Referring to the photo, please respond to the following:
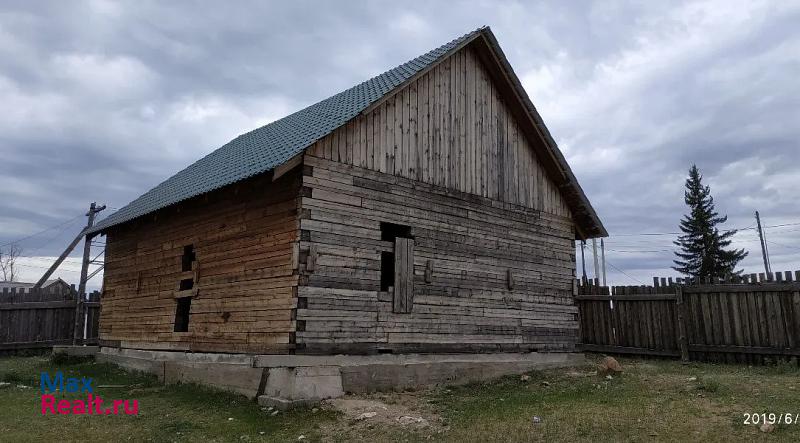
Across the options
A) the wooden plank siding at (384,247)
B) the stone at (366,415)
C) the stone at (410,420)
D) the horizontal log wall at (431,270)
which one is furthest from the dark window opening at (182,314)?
the stone at (410,420)

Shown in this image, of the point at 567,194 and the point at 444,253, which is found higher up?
the point at 567,194

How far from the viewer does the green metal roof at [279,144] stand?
12.4m

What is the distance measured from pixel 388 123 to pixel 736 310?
1009 cm

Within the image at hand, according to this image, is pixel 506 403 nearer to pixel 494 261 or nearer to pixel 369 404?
pixel 369 404

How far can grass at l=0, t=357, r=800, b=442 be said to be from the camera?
891 cm

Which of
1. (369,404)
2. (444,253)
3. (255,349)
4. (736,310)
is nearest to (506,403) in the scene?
(369,404)

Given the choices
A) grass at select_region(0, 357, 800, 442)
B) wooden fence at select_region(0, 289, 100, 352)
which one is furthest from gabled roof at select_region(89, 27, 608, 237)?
grass at select_region(0, 357, 800, 442)

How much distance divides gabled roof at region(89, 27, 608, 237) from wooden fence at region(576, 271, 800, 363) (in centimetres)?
234

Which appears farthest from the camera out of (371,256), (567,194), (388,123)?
(567,194)

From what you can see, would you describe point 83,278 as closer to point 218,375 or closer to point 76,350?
point 76,350

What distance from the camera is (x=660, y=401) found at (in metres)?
10.7

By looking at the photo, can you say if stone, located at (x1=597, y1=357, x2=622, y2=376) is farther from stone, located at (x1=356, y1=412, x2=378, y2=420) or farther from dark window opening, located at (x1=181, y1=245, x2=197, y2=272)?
dark window opening, located at (x1=181, y1=245, x2=197, y2=272)

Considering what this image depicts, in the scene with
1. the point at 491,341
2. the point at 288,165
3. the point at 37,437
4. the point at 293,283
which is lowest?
the point at 37,437

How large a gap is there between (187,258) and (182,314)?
144cm
